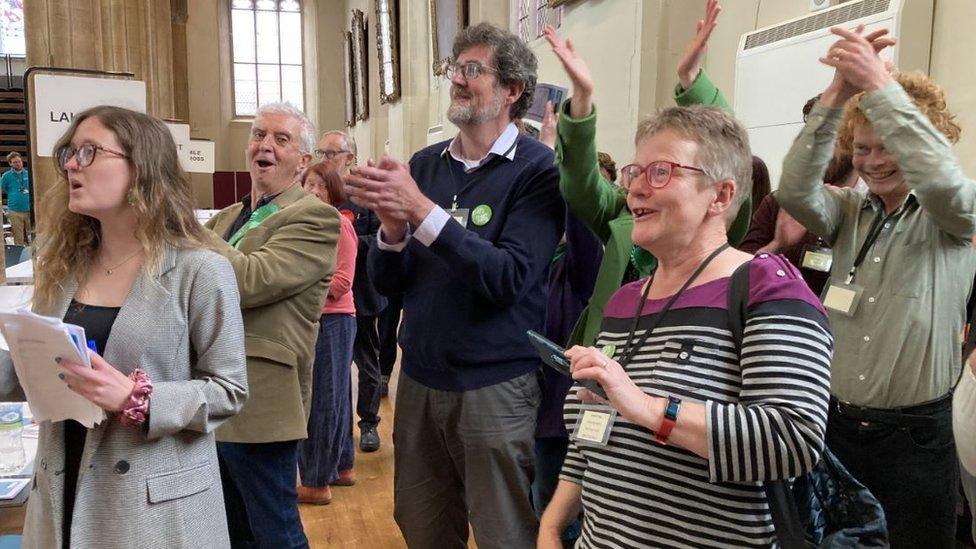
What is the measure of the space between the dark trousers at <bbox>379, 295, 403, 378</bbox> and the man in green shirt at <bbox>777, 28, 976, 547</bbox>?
306 cm

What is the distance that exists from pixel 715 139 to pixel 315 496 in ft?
10.2

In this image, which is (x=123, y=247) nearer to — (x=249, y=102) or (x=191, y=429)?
(x=191, y=429)

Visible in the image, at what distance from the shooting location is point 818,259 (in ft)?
7.44

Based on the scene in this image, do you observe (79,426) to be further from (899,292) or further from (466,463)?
(899,292)

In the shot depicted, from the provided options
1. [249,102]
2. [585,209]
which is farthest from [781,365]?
[249,102]

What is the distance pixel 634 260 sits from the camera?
2.04 meters

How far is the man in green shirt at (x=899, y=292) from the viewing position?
169 centimetres

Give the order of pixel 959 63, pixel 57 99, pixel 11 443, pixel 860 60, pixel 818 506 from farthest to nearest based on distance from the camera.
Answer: pixel 57 99 → pixel 959 63 → pixel 11 443 → pixel 860 60 → pixel 818 506

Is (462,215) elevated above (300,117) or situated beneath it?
situated beneath

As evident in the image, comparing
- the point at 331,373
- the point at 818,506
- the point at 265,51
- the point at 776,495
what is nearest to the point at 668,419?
the point at 776,495

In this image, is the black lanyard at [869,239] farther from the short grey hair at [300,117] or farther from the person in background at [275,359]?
the short grey hair at [300,117]

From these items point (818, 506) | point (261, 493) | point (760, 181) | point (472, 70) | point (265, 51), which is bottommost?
point (261, 493)

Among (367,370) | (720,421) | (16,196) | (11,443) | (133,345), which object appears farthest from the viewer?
(16,196)

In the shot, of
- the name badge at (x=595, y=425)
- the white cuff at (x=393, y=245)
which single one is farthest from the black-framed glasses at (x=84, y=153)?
the name badge at (x=595, y=425)
